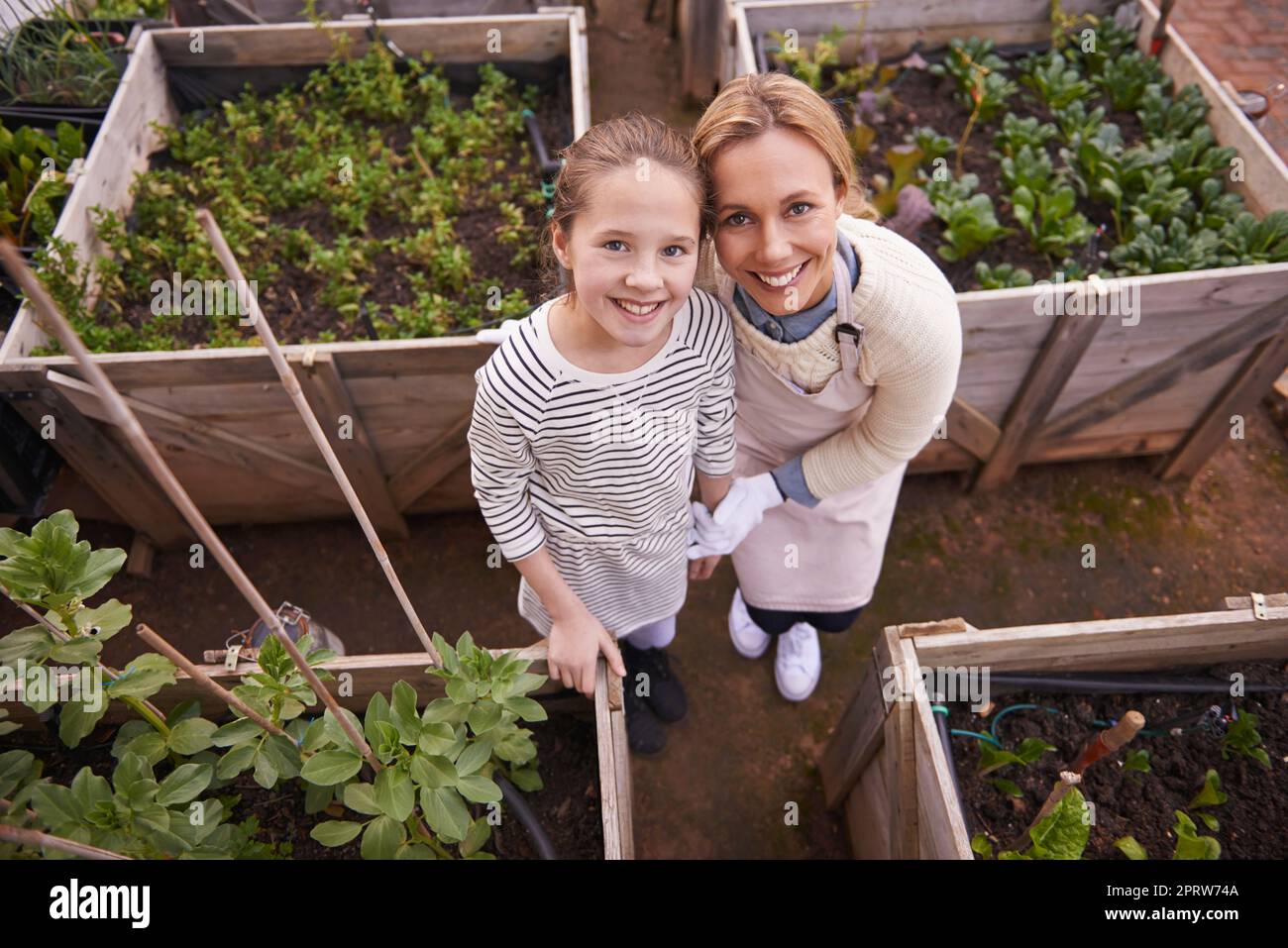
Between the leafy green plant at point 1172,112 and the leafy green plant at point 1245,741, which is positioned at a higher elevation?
the leafy green plant at point 1172,112

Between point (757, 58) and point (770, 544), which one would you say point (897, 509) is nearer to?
point (770, 544)

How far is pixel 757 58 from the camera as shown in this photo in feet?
11.8

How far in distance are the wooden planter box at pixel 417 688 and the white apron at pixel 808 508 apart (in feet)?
2.27

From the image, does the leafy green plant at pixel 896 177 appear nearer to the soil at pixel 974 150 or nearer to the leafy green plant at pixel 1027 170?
the soil at pixel 974 150

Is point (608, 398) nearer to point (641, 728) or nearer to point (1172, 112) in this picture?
point (641, 728)

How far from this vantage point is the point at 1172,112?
3322mm

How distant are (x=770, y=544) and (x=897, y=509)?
46.0 inches

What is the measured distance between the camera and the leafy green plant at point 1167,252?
2781mm

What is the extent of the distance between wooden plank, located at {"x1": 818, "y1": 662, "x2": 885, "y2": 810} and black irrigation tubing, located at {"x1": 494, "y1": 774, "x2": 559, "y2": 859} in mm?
811

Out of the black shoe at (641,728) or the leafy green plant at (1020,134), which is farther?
the leafy green plant at (1020,134)

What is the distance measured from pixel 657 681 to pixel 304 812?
50.7 inches

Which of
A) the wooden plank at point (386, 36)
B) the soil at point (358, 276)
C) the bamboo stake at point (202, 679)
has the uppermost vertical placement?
the wooden plank at point (386, 36)

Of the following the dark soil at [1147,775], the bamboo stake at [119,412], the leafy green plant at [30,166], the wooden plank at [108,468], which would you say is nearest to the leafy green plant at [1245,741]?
the dark soil at [1147,775]

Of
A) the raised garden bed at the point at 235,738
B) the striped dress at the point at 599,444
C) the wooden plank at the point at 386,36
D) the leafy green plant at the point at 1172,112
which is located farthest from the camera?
the wooden plank at the point at 386,36
